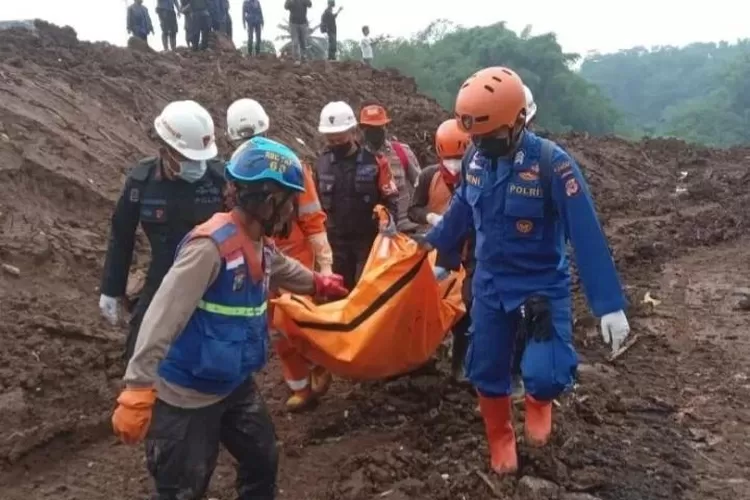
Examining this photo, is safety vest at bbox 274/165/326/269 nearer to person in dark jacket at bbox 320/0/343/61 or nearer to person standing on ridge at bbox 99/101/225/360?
person standing on ridge at bbox 99/101/225/360

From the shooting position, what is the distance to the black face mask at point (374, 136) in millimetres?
6555

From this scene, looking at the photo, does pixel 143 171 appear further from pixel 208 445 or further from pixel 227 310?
pixel 208 445

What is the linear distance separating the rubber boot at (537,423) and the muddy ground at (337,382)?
7 centimetres

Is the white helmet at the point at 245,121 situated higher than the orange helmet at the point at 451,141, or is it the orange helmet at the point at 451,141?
the white helmet at the point at 245,121

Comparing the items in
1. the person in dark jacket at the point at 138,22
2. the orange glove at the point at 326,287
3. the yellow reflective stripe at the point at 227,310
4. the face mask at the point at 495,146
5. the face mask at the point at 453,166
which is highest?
the person in dark jacket at the point at 138,22

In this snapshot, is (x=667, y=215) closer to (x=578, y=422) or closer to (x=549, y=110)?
(x=578, y=422)

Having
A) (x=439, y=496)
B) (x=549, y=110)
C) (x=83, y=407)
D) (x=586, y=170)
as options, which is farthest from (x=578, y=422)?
(x=549, y=110)

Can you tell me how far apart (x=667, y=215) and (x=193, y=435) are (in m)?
12.5

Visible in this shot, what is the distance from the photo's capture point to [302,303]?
537 cm

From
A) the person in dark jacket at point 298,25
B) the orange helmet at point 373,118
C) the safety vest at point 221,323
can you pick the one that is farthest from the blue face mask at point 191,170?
the person in dark jacket at point 298,25

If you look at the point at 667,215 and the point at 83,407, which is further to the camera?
the point at 667,215

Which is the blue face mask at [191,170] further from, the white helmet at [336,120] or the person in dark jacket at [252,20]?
the person in dark jacket at [252,20]

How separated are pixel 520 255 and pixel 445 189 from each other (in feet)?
5.72

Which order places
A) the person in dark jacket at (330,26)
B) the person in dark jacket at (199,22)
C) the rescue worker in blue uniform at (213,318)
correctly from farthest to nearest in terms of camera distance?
the person in dark jacket at (330,26) → the person in dark jacket at (199,22) → the rescue worker in blue uniform at (213,318)
